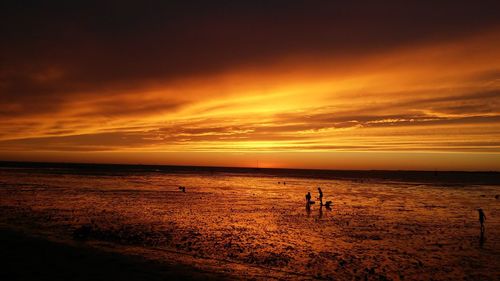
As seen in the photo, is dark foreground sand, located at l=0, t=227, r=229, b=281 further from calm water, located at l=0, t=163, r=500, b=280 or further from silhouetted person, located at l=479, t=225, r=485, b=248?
silhouetted person, located at l=479, t=225, r=485, b=248

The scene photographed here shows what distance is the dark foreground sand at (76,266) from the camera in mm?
14609

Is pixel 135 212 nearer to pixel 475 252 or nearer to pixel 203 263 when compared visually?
pixel 203 263

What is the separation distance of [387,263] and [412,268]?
115 centimetres

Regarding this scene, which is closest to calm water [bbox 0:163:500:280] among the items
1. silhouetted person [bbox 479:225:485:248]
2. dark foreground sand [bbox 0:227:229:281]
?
silhouetted person [bbox 479:225:485:248]

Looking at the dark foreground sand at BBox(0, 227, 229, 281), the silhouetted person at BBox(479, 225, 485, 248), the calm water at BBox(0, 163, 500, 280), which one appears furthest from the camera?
the silhouetted person at BBox(479, 225, 485, 248)

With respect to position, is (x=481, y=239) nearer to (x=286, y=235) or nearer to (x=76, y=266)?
(x=286, y=235)

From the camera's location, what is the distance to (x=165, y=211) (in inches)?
1341

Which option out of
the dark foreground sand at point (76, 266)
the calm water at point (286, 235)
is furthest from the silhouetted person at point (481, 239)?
the dark foreground sand at point (76, 266)

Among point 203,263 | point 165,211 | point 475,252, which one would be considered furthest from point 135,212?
point 475,252

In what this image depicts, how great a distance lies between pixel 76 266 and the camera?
1577 cm

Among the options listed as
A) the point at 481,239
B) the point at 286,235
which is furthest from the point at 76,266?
the point at 481,239

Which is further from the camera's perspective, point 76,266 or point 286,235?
point 286,235

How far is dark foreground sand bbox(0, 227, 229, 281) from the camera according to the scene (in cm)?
1461

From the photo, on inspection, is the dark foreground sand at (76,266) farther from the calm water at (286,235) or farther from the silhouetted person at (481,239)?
the silhouetted person at (481,239)
